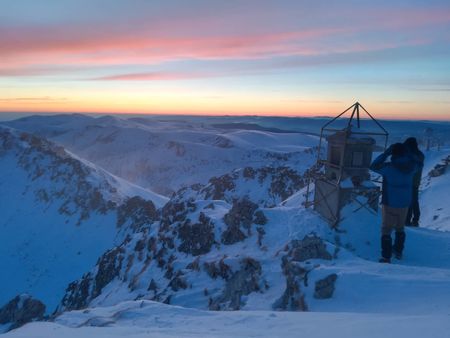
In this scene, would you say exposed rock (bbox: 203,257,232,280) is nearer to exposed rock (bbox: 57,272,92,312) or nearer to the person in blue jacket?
the person in blue jacket

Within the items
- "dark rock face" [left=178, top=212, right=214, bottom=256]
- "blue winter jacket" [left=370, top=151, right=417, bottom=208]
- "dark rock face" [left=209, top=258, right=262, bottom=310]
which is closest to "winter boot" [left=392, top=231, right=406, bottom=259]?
"blue winter jacket" [left=370, top=151, right=417, bottom=208]

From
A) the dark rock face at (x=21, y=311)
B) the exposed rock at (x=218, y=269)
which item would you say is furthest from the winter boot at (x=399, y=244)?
the dark rock face at (x=21, y=311)

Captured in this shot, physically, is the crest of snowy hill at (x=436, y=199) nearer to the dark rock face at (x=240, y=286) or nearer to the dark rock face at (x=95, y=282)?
the dark rock face at (x=240, y=286)

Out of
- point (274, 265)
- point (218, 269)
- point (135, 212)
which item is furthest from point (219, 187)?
point (274, 265)

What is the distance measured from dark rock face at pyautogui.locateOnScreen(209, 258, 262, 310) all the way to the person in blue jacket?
4606 millimetres

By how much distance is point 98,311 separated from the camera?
11.0 m

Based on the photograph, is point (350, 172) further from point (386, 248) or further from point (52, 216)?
point (52, 216)

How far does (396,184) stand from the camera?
9.91m

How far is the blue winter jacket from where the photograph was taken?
9773 mm

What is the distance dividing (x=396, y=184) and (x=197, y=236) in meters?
11.3

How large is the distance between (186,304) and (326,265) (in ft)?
19.5

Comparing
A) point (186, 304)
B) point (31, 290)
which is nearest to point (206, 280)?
point (186, 304)

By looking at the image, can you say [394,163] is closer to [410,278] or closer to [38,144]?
[410,278]

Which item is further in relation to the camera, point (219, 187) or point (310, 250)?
point (219, 187)
